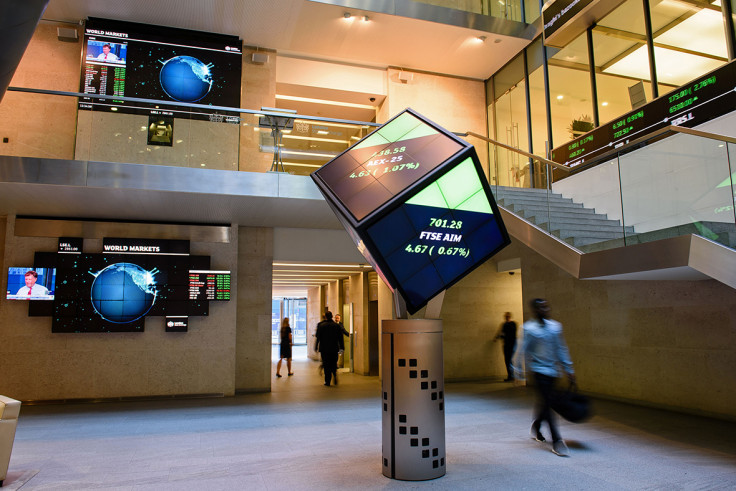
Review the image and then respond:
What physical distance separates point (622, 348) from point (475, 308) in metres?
4.26

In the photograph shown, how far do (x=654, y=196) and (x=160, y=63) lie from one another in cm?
982

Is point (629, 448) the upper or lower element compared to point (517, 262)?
lower

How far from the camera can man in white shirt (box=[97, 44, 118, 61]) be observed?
10547 mm

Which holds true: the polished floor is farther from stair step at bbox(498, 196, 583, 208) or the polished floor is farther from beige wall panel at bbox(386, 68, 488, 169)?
beige wall panel at bbox(386, 68, 488, 169)

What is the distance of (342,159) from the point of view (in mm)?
5121

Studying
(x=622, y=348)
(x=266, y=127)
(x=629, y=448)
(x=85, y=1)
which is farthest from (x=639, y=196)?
(x=85, y=1)

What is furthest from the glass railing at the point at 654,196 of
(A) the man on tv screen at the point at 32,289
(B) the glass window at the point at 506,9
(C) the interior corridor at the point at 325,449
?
(A) the man on tv screen at the point at 32,289

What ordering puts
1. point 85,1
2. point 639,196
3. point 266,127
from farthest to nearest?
point 85,1, point 266,127, point 639,196

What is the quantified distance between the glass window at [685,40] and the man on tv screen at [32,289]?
12.1 m

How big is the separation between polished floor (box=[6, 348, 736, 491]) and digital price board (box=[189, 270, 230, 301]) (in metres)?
2.16

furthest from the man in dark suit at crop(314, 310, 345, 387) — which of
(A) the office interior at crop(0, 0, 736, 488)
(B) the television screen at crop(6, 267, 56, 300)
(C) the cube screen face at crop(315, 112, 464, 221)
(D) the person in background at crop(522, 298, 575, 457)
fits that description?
(C) the cube screen face at crop(315, 112, 464, 221)

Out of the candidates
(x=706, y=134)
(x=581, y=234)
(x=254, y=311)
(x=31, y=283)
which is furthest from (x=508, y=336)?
(x=31, y=283)

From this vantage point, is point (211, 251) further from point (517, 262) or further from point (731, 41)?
point (731, 41)

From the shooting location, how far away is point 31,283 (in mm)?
9484
